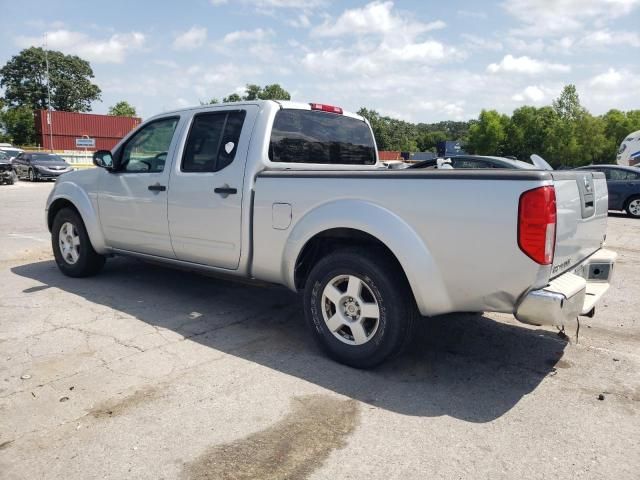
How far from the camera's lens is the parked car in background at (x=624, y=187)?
1426 centimetres

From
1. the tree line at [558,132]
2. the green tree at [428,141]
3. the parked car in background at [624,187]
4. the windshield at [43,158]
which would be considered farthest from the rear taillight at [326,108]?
the green tree at [428,141]

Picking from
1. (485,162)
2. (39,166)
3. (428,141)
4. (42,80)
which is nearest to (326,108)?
(485,162)

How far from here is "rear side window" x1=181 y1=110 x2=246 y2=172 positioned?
4426 mm

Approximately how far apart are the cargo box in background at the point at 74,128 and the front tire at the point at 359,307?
168ft

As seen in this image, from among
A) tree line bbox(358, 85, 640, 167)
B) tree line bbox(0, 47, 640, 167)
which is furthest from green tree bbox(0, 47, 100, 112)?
tree line bbox(358, 85, 640, 167)

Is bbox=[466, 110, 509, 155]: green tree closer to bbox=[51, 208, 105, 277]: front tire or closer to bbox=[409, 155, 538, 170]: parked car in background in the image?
bbox=[409, 155, 538, 170]: parked car in background

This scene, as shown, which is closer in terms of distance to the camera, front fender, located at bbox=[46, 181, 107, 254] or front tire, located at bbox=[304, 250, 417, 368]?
front tire, located at bbox=[304, 250, 417, 368]

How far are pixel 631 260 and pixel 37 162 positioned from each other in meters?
24.8

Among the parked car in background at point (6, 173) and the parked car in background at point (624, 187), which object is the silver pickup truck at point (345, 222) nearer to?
the parked car in background at point (624, 187)

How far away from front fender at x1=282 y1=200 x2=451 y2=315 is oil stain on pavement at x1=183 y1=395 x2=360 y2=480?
0.82m

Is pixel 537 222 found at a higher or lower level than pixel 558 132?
lower

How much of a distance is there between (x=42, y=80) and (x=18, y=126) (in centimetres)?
2257

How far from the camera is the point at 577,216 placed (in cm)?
326

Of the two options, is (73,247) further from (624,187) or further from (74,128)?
(74,128)
